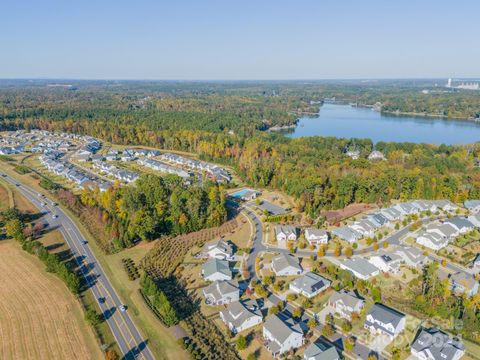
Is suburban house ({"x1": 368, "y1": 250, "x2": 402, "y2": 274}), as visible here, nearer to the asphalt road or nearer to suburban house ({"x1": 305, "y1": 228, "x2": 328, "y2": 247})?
suburban house ({"x1": 305, "y1": 228, "x2": 328, "y2": 247})

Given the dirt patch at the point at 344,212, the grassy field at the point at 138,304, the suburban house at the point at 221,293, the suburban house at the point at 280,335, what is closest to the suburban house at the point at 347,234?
the dirt patch at the point at 344,212

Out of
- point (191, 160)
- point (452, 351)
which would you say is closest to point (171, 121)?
point (191, 160)

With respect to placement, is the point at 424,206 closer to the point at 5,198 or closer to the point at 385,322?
the point at 385,322

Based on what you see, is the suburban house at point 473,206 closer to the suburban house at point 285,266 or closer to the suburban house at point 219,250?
the suburban house at point 285,266

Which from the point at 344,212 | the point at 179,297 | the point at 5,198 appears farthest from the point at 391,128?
the point at 5,198

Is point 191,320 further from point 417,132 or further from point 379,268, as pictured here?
point 417,132

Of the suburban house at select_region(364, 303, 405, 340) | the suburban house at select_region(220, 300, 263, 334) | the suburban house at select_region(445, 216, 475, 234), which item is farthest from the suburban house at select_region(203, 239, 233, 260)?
the suburban house at select_region(445, 216, 475, 234)

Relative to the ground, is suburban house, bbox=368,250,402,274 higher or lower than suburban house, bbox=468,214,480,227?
lower
